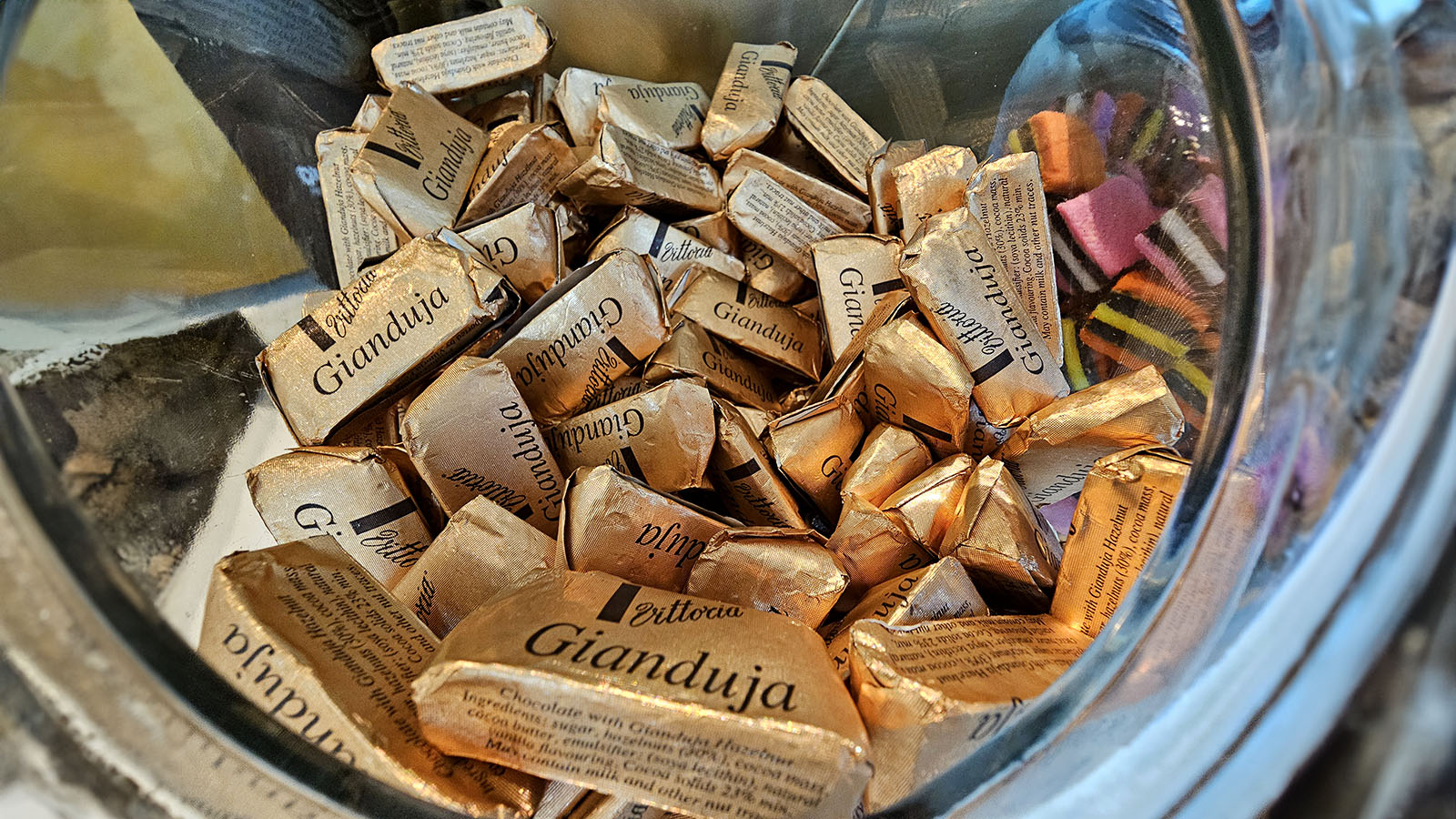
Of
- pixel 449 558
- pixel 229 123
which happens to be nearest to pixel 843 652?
pixel 449 558

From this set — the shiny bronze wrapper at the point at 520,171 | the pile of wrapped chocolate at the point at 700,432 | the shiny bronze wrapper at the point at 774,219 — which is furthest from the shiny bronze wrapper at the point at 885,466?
the shiny bronze wrapper at the point at 520,171

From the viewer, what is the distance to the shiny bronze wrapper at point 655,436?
34.5 inches

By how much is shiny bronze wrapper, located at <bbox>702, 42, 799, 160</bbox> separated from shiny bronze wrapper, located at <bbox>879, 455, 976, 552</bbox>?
0.68 metres

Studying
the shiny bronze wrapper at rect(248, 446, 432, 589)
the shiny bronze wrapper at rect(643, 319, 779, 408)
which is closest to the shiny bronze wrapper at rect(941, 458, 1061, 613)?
the shiny bronze wrapper at rect(643, 319, 779, 408)

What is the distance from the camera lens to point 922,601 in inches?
27.0

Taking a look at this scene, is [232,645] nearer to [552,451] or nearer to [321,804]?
[321,804]

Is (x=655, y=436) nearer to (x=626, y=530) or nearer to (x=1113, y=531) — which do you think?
(x=626, y=530)

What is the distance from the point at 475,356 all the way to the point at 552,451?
0.46ft

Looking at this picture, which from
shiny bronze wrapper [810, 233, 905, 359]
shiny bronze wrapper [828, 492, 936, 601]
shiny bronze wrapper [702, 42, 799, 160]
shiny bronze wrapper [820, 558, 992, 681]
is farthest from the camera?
shiny bronze wrapper [702, 42, 799, 160]

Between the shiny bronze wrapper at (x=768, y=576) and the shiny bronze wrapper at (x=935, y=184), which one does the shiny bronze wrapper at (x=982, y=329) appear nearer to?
the shiny bronze wrapper at (x=935, y=184)

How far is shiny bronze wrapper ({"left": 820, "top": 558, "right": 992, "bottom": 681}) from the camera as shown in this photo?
67 cm

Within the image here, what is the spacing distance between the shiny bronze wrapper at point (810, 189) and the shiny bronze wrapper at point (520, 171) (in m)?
0.24

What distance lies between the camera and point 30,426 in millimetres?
438

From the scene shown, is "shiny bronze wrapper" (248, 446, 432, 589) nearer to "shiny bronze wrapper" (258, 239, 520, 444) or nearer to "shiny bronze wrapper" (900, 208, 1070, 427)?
"shiny bronze wrapper" (258, 239, 520, 444)
